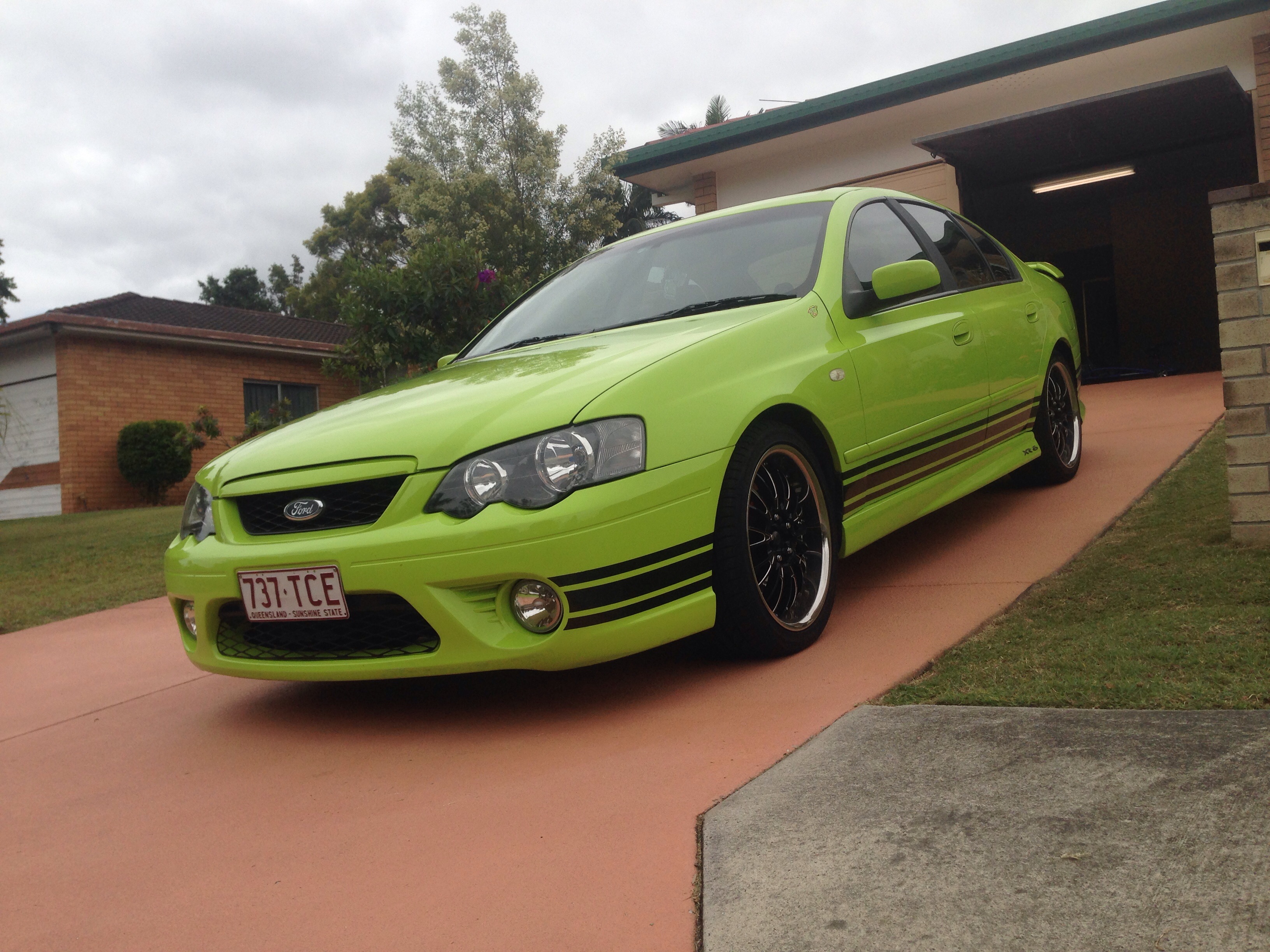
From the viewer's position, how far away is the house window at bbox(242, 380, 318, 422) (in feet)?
64.0

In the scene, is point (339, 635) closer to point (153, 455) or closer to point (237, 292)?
point (153, 455)

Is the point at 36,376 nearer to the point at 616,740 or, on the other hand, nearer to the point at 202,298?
the point at 616,740

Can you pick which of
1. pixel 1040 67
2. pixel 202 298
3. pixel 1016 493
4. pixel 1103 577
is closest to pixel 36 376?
pixel 1040 67

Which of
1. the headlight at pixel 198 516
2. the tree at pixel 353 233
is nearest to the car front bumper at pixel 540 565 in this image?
the headlight at pixel 198 516

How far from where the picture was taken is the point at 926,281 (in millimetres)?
3867

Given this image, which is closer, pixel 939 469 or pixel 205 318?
pixel 939 469

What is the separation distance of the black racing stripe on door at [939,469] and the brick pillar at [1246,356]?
997mm

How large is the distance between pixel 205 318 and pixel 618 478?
69.2 feet

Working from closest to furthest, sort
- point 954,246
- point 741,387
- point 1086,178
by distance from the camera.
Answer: point 741,387 → point 954,246 → point 1086,178

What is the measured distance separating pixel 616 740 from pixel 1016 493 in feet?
11.6

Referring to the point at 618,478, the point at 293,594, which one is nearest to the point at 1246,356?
the point at 618,478

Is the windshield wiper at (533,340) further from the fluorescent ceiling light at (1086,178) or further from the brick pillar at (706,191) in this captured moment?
the fluorescent ceiling light at (1086,178)

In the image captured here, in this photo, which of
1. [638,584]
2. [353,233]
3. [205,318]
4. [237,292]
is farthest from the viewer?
[237,292]

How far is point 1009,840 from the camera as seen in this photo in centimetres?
186
